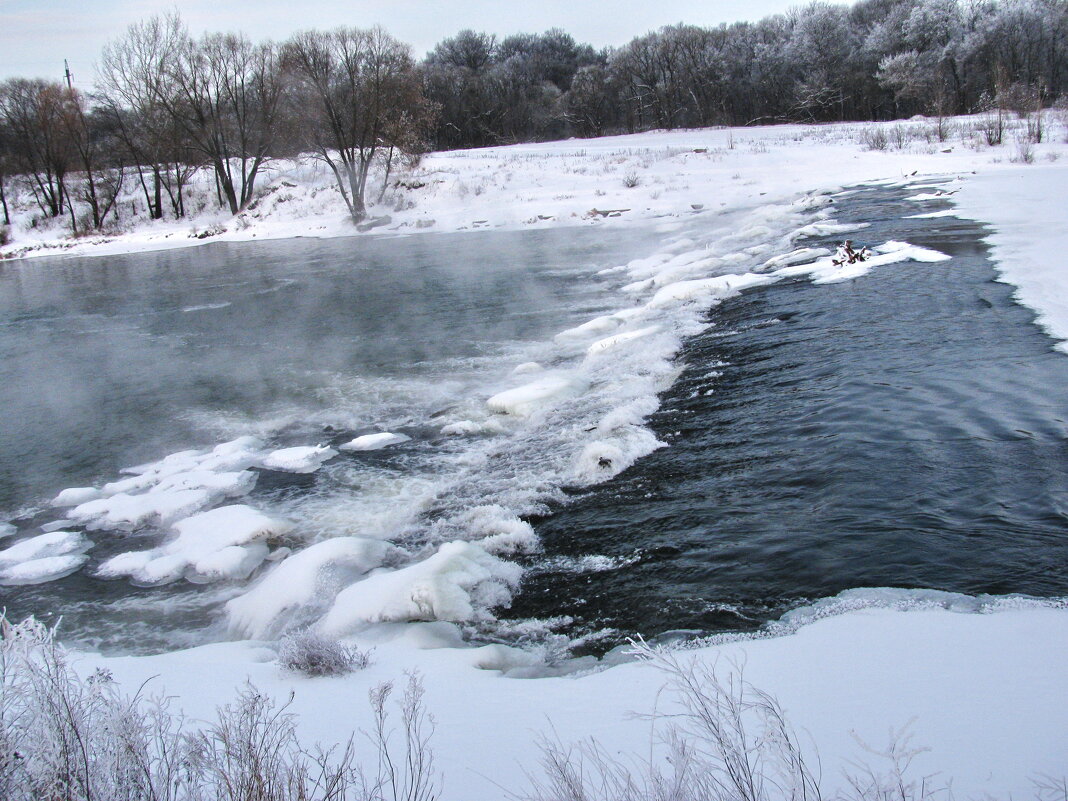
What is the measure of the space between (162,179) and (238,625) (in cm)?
Result: 3896

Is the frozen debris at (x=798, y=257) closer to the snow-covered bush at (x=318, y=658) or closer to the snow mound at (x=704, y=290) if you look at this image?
the snow mound at (x=704, y=290)

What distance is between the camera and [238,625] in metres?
4.18

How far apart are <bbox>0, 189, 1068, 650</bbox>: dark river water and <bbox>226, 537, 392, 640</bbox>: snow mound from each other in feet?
0.99

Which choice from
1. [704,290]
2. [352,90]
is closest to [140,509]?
[704,290]

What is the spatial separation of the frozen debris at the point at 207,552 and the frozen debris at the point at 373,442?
141 cm

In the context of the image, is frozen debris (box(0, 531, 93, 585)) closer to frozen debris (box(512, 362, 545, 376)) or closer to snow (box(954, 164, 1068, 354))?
frozen debris (box(512, 362, 545, 376))

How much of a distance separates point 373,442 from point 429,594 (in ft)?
10.3

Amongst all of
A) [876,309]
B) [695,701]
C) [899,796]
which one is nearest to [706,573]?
[695,701]

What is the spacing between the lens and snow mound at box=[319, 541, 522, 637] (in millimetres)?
3881

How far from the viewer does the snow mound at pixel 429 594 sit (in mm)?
3881

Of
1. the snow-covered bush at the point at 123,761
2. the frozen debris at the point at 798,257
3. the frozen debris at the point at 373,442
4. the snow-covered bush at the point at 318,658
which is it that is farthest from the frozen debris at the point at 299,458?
the frozen debris at the point at 798,257

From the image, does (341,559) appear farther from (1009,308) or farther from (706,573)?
(1009,308)

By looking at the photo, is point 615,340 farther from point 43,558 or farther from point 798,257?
point 43,558

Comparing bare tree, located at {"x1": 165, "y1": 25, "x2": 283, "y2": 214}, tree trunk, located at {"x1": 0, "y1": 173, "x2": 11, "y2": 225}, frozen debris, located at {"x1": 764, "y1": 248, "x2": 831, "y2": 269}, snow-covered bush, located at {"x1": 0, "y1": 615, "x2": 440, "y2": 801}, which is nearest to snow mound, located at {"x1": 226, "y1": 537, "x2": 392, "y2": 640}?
snow-covered bush, located at {"x1": 0, "y1": 615, "x2": 440, "y2": 801}
